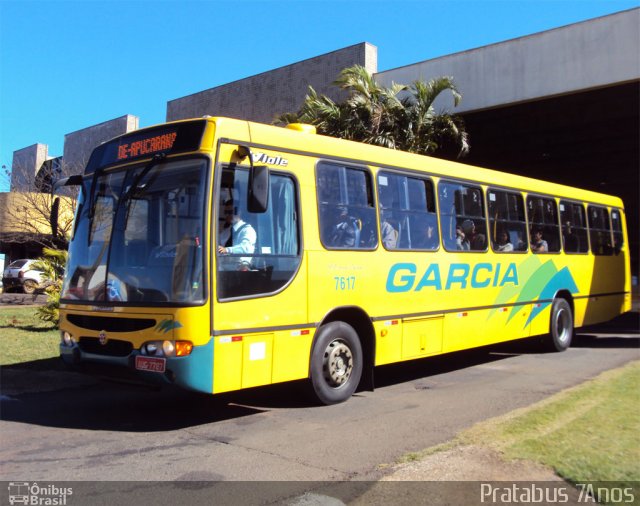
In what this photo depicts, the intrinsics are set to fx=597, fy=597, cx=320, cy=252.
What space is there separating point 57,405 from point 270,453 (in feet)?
11.3

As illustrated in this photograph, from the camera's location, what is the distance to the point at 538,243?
1131cm

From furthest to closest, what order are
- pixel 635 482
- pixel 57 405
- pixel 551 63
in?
pixel 551 63, pixel 57 405, pixel 635 482

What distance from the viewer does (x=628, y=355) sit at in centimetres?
1159

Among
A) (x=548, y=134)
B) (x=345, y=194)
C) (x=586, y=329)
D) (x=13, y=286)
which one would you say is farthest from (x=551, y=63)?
(x=13, y=286)

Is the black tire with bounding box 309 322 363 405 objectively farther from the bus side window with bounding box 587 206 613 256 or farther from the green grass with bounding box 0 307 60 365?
the bus side window with bounding box 587 206 613 256

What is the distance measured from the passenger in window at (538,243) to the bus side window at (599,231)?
2.39 meters

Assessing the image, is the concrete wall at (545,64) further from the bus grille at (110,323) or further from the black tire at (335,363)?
the bus grille at (110,323)

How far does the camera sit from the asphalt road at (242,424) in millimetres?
5031

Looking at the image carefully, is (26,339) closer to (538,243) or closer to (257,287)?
(257,287)

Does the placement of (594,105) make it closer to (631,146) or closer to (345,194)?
(631,146)

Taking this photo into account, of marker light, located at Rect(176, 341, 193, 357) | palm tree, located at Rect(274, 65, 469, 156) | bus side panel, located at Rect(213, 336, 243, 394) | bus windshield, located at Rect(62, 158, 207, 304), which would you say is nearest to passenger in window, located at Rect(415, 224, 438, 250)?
bus side panel, located at Rect(213, 336, 243, 394)

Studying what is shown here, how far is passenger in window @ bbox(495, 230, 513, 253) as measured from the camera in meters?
10.2

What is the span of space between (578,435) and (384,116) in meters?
12.5

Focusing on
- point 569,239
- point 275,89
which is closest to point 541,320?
point 569,239
